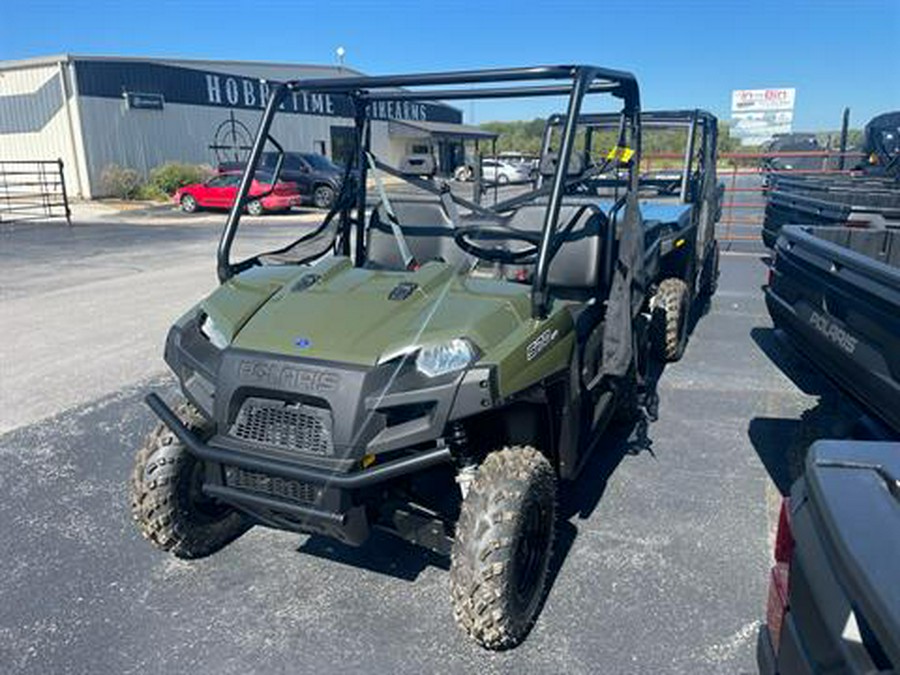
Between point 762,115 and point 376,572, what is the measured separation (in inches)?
2130

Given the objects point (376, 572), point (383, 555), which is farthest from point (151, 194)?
point (376, 572)

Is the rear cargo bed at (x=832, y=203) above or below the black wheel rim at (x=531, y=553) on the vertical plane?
above

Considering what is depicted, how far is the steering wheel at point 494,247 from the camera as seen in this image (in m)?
3.04

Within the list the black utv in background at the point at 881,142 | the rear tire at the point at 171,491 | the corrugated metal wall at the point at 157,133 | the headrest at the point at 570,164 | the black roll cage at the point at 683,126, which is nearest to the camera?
the rear tire at the point at 171,491

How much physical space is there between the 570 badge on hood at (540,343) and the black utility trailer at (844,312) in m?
1.15

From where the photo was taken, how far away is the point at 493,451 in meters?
2.68

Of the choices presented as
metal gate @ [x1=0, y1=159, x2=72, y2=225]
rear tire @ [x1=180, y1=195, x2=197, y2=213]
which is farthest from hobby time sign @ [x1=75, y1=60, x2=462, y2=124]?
rear tire @ [x1=180, y1=195, x2=197, y2=213]

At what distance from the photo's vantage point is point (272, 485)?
8.07 feet

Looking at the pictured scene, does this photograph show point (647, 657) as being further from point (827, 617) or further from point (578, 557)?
point (827, 617)

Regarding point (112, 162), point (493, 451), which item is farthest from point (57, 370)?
point (112, 162)

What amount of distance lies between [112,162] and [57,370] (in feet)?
71.1

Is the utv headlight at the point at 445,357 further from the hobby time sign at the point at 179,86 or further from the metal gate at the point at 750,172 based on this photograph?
the hobby time sign at the point at 179,86

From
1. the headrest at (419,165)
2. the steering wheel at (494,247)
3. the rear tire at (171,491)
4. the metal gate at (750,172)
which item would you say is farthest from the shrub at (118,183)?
the steering wheel at (494,247)

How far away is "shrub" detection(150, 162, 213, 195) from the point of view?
2409 centimetres
